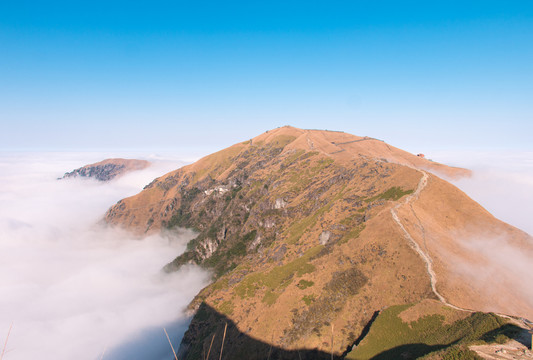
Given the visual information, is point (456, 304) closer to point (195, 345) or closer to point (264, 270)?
point (264, 270)

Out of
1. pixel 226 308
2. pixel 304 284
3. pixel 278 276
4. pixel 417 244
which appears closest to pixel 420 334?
pixel 417 244

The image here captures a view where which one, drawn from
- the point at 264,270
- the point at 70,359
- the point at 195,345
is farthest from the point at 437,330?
the point at 70,359

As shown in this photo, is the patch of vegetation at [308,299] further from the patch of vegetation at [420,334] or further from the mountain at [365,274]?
the patch of vegetation at [420,334]

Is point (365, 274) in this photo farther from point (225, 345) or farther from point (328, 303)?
point (225, 345)

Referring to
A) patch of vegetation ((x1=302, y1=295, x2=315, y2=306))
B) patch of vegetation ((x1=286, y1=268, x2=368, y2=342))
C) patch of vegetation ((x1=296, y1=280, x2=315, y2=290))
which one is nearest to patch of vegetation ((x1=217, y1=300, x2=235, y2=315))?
patch of vegetation ((x1=296, y1=280, x2=315, y2=290))

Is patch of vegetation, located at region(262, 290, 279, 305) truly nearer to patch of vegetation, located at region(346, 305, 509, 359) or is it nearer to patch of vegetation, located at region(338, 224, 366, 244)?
patch of vegetation, located at region(338, 224, 366, 244)

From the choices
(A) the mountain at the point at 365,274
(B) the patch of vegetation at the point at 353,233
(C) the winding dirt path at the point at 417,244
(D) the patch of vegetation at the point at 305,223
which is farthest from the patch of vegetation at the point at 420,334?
(D) the patch of vegetation at the point at 305,223
